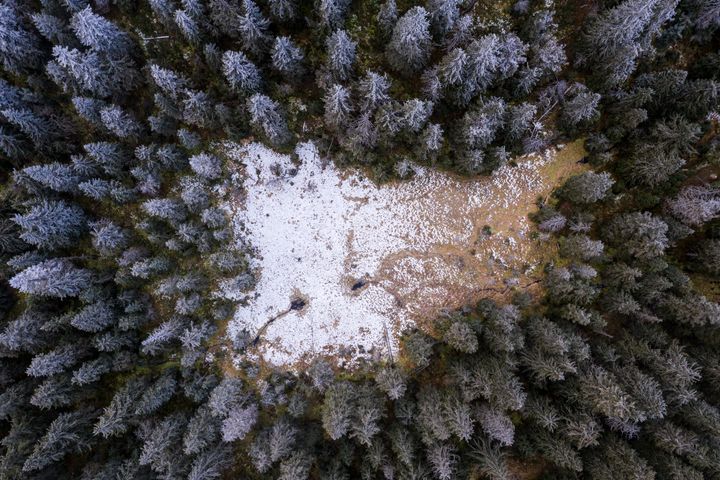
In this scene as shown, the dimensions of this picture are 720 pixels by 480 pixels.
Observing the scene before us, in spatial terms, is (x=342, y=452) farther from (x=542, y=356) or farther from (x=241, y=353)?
(x=542, y=356)

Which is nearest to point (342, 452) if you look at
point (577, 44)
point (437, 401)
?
point (437, 401)

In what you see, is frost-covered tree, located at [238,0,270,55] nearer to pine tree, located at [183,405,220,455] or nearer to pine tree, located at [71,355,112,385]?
pine tree, located at [71,355,112,385]

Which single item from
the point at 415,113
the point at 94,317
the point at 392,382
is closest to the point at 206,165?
the point at 94,317

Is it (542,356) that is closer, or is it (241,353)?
(542,356)

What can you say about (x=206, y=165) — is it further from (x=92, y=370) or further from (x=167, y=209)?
(x=92, y=370)

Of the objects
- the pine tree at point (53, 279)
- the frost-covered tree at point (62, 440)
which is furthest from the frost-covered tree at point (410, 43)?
the frost-covered tree at point (62, 440)

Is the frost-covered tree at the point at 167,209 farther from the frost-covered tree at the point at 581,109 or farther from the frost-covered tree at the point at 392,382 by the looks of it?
the frost-covered tree at the point at 581,109
